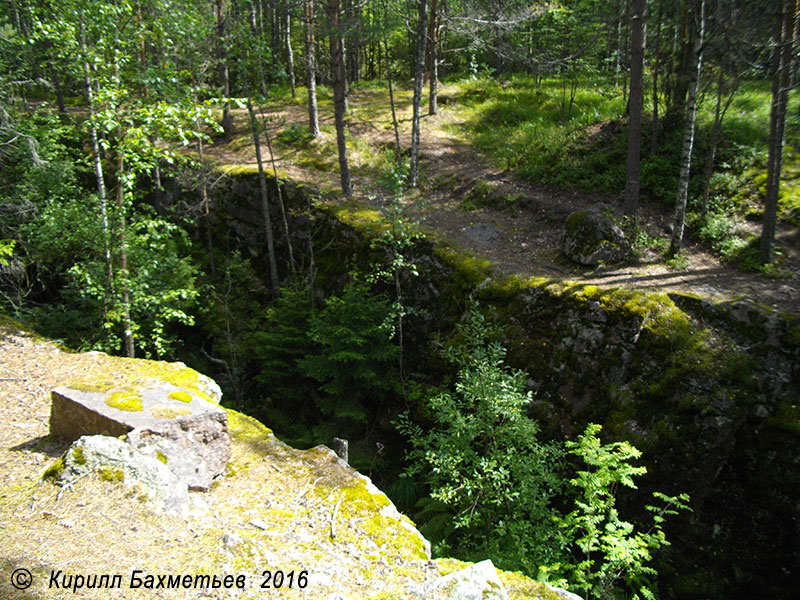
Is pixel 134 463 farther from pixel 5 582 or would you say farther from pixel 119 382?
pixel 119 382

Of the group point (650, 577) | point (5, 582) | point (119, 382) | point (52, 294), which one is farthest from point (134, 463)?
point (52, 294)

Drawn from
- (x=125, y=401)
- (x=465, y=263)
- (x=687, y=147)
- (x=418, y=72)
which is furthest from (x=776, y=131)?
(x=125, y=401)

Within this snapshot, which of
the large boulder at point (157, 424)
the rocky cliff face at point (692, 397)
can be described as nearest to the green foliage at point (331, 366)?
the rocky cliff face at point (692, 397)

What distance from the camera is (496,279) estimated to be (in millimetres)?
10000

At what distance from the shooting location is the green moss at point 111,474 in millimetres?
4043

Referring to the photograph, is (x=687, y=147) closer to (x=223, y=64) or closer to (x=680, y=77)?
(x=680, y=77)

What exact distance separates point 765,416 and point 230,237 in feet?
48.1

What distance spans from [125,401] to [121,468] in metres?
1.19

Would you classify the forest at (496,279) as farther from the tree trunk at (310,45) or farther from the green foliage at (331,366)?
the tree trunk at (310,45)

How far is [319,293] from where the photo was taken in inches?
500

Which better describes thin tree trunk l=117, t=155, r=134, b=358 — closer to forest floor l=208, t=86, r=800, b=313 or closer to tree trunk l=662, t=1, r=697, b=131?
forest floor l=208, t=86, r=800, b=313

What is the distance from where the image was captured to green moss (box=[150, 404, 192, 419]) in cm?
484

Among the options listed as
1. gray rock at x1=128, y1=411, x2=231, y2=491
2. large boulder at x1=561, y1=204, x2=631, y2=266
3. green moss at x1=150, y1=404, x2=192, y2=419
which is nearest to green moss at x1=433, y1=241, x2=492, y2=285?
large boulder at x1=561, y1=204, x2=631, y2=266

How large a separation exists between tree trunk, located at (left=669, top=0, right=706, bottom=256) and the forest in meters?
0.07
